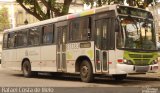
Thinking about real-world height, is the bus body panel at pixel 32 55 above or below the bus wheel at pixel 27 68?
above

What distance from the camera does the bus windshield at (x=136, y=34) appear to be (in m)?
16.3

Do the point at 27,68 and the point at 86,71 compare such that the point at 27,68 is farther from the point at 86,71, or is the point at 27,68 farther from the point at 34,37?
the point at 86,71

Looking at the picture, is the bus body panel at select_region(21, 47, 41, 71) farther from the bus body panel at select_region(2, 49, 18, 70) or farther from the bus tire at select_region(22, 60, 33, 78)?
the bus body panel at select_region(2, 49, 18, 70)

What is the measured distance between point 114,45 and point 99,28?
124cm

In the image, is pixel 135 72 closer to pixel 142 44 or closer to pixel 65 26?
pixel 142 44

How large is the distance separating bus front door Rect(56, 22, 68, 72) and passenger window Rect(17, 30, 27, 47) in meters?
4.07

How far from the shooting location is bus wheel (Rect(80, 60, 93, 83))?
58.0 ft

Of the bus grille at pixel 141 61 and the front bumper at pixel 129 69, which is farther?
the bus grille at pixel 141 61

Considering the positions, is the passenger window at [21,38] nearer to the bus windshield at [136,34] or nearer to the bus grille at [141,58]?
the bus windshield at [136,34]

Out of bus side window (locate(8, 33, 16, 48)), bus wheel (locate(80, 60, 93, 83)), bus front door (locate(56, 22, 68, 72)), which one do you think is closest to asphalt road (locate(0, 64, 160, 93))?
bus wheel (locate(80, 60, 93, 83))

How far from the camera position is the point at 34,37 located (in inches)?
895

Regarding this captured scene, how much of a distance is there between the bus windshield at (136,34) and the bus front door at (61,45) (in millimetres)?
3852

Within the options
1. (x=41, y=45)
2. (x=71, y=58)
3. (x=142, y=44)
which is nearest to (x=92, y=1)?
(x=41, y=45)

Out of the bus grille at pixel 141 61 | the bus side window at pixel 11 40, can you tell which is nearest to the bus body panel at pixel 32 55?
the bus side window at pixel 11 40
